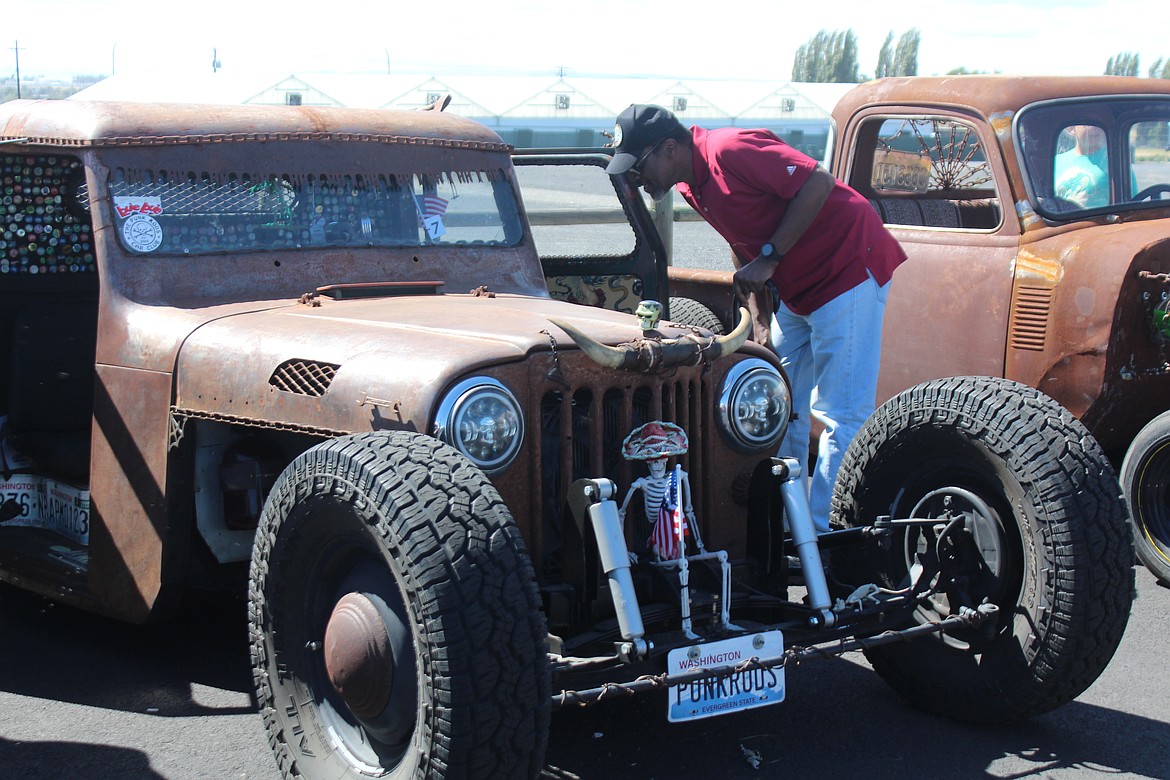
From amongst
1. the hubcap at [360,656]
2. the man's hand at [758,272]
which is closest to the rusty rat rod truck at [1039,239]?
the man's hand at [758,272]

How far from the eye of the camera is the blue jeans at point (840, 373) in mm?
5078

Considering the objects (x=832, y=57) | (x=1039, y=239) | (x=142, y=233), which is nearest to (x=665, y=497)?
(x=142, y=233)

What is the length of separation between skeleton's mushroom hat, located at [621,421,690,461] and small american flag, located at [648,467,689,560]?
0.21 ft

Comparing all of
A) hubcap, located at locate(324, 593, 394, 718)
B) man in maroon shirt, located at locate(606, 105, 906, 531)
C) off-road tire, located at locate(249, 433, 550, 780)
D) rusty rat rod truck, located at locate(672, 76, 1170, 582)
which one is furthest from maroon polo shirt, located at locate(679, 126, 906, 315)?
hubcap, located at locate(324, 593, 394, 718)

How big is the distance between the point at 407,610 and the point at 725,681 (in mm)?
871

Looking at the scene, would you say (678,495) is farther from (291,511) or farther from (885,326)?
(885,326)

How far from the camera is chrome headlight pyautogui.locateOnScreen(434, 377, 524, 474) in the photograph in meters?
3.46

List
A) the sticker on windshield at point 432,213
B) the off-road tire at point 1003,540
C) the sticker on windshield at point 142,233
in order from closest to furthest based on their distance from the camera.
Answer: the off-road tire at point 1003,540 < the sticker on windshield at point 142,233 < the sticker on windshield at point 432,213

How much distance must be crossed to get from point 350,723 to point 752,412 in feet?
4.87

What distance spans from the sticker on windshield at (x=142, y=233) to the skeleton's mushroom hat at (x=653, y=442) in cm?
188

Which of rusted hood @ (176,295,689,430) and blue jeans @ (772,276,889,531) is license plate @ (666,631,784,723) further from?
blue jeans @ (772,276,889,531)

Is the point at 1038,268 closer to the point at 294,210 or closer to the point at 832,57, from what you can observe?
the point at 294,210

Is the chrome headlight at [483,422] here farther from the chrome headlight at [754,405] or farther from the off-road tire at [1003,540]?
the off-road tire at [1003,540]

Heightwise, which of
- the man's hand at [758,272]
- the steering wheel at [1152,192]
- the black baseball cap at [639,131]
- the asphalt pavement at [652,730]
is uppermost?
the black baseball cap at [639,131]
